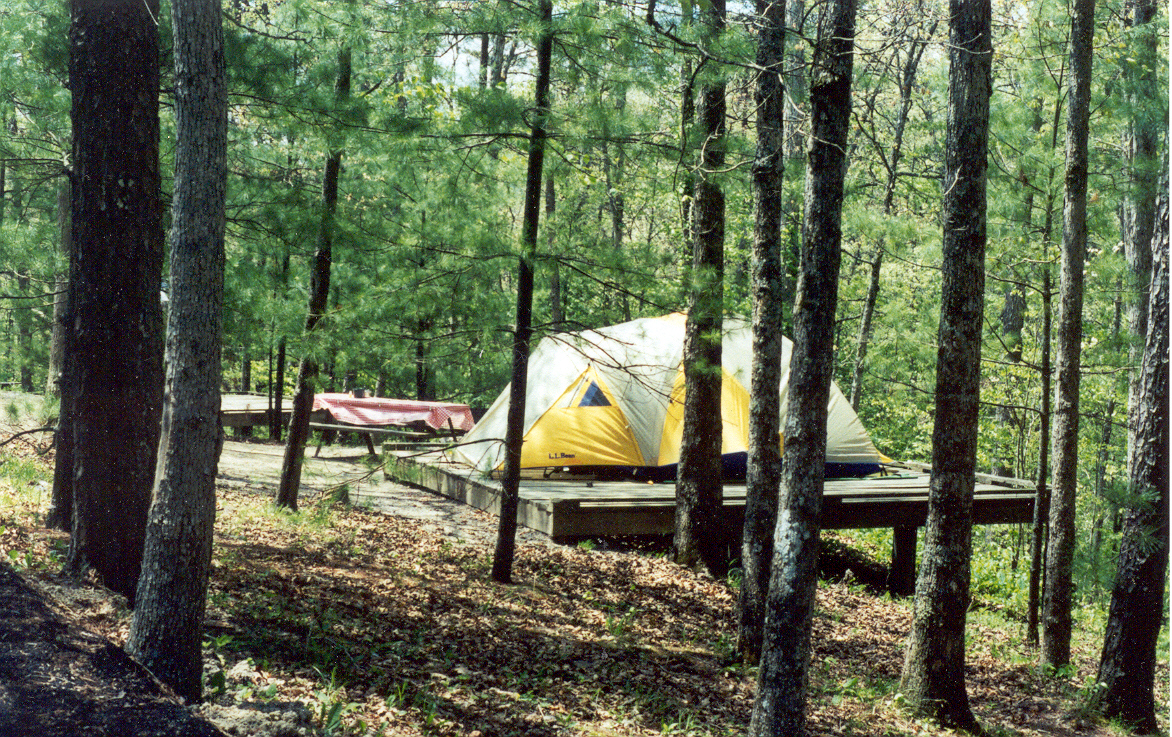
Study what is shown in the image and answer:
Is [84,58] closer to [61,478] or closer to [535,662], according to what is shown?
[61,478]

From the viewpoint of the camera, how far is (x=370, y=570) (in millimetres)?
7621

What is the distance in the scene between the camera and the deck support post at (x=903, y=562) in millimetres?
11094

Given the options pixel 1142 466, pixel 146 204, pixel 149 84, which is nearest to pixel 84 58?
pixel 149 84

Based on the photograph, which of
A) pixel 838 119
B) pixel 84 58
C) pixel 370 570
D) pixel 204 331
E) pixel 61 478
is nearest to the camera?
pixel 204 331

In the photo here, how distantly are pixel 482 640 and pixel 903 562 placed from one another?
686 cm

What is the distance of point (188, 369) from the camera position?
4184 mm

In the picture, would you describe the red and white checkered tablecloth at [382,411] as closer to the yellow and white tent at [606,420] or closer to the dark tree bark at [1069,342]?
the yellow and white tent at [606,420]

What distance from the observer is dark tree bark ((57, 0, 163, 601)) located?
5344 mm

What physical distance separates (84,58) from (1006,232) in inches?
331

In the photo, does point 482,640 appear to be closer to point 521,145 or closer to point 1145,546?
point 521,145

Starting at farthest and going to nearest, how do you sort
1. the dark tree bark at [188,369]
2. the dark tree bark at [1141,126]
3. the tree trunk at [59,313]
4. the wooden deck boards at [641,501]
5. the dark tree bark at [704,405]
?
the tree trunk at [59,313], the wooden deck boards at [641,501], the dark tree bark at [704,405], the dark tree bark at [1141,126], the dark tree bark at [188,369]

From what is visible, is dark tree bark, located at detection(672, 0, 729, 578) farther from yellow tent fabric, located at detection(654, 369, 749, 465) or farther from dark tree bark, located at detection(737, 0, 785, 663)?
yellow tent fabric, located at detection(654, 369, 749, 465)

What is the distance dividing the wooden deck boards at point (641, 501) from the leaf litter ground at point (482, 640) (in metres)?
0.33

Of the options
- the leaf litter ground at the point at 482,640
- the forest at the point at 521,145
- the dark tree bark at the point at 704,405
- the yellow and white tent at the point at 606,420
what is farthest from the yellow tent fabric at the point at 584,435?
the forest at the point at 521,145
